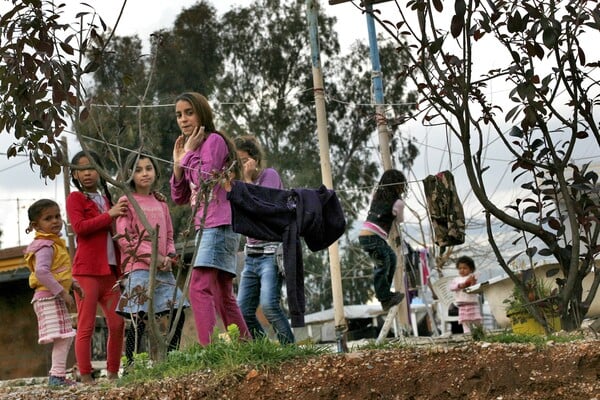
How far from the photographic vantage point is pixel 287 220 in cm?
581

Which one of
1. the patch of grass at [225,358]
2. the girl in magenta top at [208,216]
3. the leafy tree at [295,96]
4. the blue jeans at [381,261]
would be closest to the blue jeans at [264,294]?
the girl in magenta top at [208,216]

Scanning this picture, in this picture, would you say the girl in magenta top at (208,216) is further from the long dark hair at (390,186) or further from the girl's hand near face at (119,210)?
the long dark hair at (390,186)

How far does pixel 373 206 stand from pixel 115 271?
2.93m

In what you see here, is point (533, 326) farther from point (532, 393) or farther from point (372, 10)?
point (532, 393)

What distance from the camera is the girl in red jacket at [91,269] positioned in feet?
21.1

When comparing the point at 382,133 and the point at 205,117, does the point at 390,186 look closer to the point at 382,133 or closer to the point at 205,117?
the point at 205,117

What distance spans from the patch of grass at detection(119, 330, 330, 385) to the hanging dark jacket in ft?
3.22

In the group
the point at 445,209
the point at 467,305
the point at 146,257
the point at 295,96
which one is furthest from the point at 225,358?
the point at 295,96

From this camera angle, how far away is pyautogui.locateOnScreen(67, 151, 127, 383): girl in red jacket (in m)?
6.44

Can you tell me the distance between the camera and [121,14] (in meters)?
5.10

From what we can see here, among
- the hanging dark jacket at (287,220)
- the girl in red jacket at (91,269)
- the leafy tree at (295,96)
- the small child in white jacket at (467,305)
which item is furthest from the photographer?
the leafy tree at (295,96)

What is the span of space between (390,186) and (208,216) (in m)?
3.09

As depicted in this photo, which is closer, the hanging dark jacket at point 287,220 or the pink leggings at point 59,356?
the hanging dark jacket at point 287,220

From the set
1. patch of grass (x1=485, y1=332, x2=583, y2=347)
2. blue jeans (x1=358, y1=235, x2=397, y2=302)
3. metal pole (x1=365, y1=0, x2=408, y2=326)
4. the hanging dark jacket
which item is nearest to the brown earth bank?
patch of grass (x1=485, y1=332, x2=583, y2=347)
